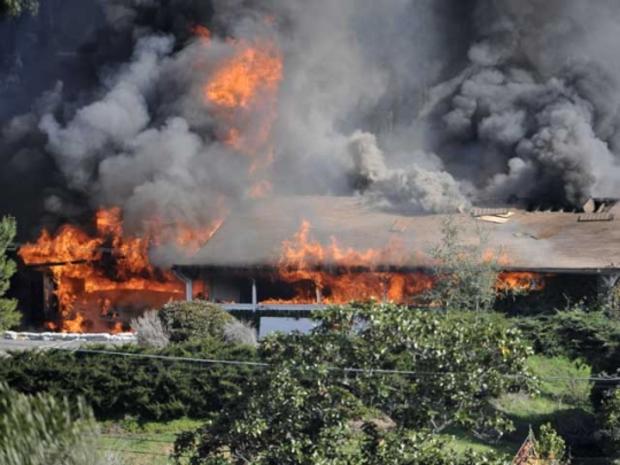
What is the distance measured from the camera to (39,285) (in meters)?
33.1

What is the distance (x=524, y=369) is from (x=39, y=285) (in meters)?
23.6

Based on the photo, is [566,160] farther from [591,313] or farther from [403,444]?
[403,444]

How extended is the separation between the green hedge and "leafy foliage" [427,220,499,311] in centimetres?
618

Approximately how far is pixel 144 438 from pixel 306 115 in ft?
70.3

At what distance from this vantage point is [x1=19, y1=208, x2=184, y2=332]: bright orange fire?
101 feet

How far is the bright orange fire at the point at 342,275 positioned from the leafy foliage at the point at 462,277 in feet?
5.93

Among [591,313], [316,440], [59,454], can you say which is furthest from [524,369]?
[591,313]

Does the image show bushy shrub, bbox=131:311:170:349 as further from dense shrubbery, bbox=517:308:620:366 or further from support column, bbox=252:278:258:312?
dense shrubbery, bbox=517:308:620:366

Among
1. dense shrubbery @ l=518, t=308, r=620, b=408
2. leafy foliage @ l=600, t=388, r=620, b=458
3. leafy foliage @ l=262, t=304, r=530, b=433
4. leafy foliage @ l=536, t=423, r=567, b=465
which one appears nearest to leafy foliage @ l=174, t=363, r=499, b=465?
leafy foliage @ l=262, t=304, r=530, b=433

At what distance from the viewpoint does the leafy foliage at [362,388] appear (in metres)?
12.4

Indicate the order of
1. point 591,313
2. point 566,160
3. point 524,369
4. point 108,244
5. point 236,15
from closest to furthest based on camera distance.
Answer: point 524,369 → point 591,313 → point 566,160 → point 108,244 → point 236,15

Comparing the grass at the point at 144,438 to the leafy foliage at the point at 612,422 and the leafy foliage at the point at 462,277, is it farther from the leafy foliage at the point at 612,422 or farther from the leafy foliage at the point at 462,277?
the leafy foliage at the point at 612,422

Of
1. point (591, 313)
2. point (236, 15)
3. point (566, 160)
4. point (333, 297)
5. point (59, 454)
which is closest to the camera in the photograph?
point (59, 454)

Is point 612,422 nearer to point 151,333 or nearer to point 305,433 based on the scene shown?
point 305,433
